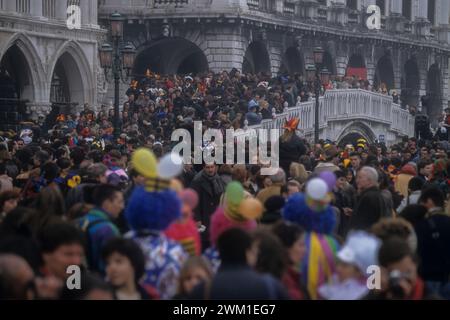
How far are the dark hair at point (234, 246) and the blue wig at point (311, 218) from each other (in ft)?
3.78

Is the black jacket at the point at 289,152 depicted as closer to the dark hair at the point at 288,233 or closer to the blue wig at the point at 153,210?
the dark hair at the point at 288,233

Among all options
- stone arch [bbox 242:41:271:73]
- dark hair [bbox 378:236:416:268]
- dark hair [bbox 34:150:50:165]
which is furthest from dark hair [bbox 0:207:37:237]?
stone arch [bbox 242:41:271:73]

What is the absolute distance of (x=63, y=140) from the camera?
19.1 meters

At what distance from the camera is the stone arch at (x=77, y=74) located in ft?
115

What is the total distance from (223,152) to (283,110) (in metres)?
17.3

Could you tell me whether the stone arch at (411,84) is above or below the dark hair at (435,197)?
above

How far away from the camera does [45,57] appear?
33.0 meters

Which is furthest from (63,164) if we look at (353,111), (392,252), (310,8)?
(310,8)

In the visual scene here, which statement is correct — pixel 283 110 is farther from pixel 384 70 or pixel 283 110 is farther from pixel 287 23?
pixel 384 70

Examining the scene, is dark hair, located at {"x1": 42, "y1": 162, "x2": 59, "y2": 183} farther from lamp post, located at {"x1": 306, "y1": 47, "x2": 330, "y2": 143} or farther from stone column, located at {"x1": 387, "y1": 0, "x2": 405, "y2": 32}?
stone column, located at {"x1": 387, "y1": 0, "x2": 405, "y2": 32}

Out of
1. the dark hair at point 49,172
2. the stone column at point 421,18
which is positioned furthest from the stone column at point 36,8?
the stone column at point 421,18

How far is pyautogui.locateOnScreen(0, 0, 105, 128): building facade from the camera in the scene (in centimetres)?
3169

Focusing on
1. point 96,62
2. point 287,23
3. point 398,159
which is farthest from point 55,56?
point 398,159

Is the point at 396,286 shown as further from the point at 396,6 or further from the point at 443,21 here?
the point at 443,21
